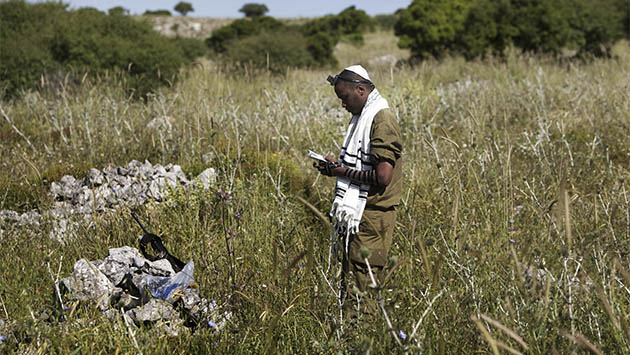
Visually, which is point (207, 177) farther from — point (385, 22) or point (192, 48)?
point (385, 22)

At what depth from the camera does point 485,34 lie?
15336mm

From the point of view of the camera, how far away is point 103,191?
13.5 ft

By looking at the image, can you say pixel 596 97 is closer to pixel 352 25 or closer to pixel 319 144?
pixel 319 144

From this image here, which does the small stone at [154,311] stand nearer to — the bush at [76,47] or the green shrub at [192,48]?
the bush at [76,47]

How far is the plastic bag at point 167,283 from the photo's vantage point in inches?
→ 98.7

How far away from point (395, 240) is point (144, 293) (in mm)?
1809

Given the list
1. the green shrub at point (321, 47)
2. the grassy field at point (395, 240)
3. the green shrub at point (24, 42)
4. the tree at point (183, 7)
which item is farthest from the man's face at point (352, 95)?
the tree at point (183, 7)

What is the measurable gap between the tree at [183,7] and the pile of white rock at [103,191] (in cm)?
6475

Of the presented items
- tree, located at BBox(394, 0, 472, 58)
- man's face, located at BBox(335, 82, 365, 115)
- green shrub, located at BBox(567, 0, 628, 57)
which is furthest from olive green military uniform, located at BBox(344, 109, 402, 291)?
tree, located at BBox(394, 0, 472, 58)

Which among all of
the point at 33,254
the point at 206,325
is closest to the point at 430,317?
the point at 206,325

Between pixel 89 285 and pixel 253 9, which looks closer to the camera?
pixel 89 285

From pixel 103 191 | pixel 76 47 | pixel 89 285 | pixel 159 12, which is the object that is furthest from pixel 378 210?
pixel 159 12

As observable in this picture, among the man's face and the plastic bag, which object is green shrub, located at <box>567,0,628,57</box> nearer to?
the man's face

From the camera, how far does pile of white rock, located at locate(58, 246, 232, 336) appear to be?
7.88ft
